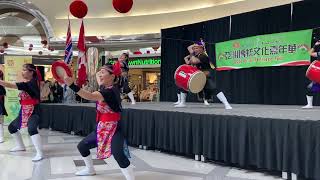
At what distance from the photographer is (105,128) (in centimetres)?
338

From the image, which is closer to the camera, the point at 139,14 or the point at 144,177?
the point at 144,177

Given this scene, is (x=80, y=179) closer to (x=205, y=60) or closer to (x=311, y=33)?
(x=205, y=60)

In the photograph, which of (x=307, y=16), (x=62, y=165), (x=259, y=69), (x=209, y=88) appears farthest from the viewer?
(x=259, y=69)

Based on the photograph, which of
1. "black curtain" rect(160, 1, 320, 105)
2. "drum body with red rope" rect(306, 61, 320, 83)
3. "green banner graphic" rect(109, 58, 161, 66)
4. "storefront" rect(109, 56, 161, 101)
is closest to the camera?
"drum body with red rope" rect(306, 61, 320, 83)

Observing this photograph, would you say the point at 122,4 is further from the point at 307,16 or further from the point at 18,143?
the point at 307,16

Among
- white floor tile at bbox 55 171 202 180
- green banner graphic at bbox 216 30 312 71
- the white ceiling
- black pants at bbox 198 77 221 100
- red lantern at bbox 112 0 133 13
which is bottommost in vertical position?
white floor tile at bbox 55 171 202 180

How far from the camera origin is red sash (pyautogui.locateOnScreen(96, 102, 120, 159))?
337 centimetres

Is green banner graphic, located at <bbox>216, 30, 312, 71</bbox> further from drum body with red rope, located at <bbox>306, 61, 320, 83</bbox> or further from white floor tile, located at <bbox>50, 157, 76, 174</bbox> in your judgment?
white floor tile, located at <bbox>50, 157, 76, 174</bbox>

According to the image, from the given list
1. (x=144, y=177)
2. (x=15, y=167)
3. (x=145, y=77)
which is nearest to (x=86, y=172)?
(x=144, y=177)

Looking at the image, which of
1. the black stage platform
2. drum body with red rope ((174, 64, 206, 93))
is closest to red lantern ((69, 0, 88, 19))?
the black stage platform

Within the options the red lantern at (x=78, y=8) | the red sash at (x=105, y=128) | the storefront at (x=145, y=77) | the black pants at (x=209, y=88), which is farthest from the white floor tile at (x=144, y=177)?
the storefront at (x=145, y=77)

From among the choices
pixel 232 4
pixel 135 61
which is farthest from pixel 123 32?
pixel 232 4

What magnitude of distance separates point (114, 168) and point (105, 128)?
3.69ft

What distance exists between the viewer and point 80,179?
3766 millimetres
